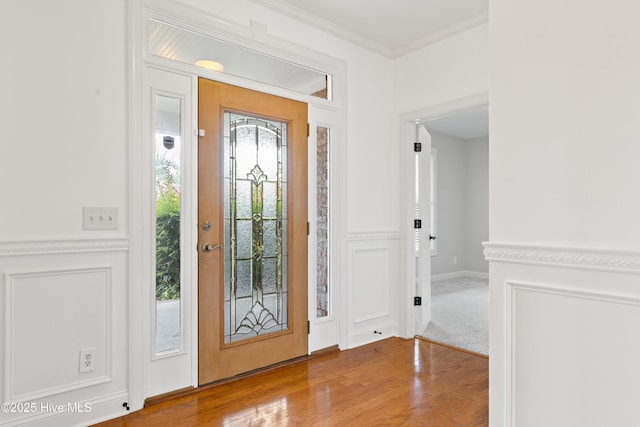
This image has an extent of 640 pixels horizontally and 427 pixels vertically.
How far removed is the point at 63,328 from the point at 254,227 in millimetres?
1288

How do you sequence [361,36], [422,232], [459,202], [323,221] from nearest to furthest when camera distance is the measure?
1. [323,221]
2. [361,36]
3. [422,232]
4. [459,202]

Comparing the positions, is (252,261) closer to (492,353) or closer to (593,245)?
(492,353)

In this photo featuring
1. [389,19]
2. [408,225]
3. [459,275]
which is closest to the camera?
[389,19]

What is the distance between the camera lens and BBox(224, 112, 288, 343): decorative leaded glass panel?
8.71ft

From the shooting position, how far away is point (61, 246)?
2004 millimetres

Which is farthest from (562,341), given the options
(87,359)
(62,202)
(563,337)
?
(62,202)

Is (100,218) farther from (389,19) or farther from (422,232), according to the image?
(422,232)

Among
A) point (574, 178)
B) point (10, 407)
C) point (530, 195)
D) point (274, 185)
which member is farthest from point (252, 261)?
point (574, 178)

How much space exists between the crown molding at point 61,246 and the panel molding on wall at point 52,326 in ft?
0.32

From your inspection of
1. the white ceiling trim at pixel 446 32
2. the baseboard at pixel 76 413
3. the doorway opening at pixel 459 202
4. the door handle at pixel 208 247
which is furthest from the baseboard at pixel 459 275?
the baseboard at pixel 76 413

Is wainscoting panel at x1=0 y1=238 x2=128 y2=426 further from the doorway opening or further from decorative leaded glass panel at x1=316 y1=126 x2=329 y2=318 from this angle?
the doorway opening

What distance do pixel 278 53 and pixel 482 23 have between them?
5.57ft

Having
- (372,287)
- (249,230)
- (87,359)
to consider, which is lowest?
(87,359)

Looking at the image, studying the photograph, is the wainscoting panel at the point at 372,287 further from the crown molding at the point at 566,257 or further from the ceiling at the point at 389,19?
the crown molding at the point at 566,257
